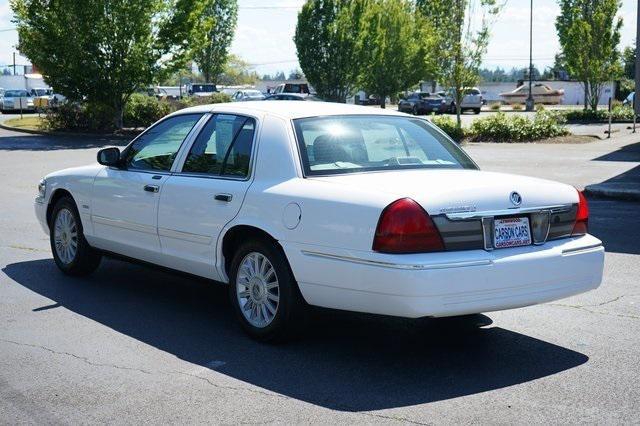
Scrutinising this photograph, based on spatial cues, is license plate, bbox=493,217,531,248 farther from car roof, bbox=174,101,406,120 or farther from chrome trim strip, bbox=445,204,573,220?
car roof, bbox=174,101,406,120

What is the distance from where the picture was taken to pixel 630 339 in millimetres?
6234

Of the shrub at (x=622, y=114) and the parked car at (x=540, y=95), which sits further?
the parked car at (x=540, y=95)

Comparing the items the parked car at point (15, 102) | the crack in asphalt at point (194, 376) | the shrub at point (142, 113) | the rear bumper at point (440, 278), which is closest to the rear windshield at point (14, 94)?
the parked car at point (15, 102)

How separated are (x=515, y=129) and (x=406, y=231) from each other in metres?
25.7

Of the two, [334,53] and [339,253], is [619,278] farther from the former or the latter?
[334,53]

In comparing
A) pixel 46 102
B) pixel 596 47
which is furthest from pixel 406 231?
pixel 46 102

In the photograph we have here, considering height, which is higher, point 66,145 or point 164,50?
point 164,50

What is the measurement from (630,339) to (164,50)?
100 ft

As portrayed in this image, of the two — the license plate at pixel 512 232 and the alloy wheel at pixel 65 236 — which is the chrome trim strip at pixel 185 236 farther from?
the license plate at pixel 512 232

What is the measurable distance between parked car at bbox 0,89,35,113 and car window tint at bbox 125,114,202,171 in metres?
54.9

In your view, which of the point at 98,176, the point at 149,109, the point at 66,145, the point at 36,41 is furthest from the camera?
the point at 149,109

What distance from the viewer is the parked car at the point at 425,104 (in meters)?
57.1

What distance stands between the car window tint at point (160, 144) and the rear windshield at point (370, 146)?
4.13ft

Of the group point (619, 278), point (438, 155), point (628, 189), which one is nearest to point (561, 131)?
point (628, 189)
